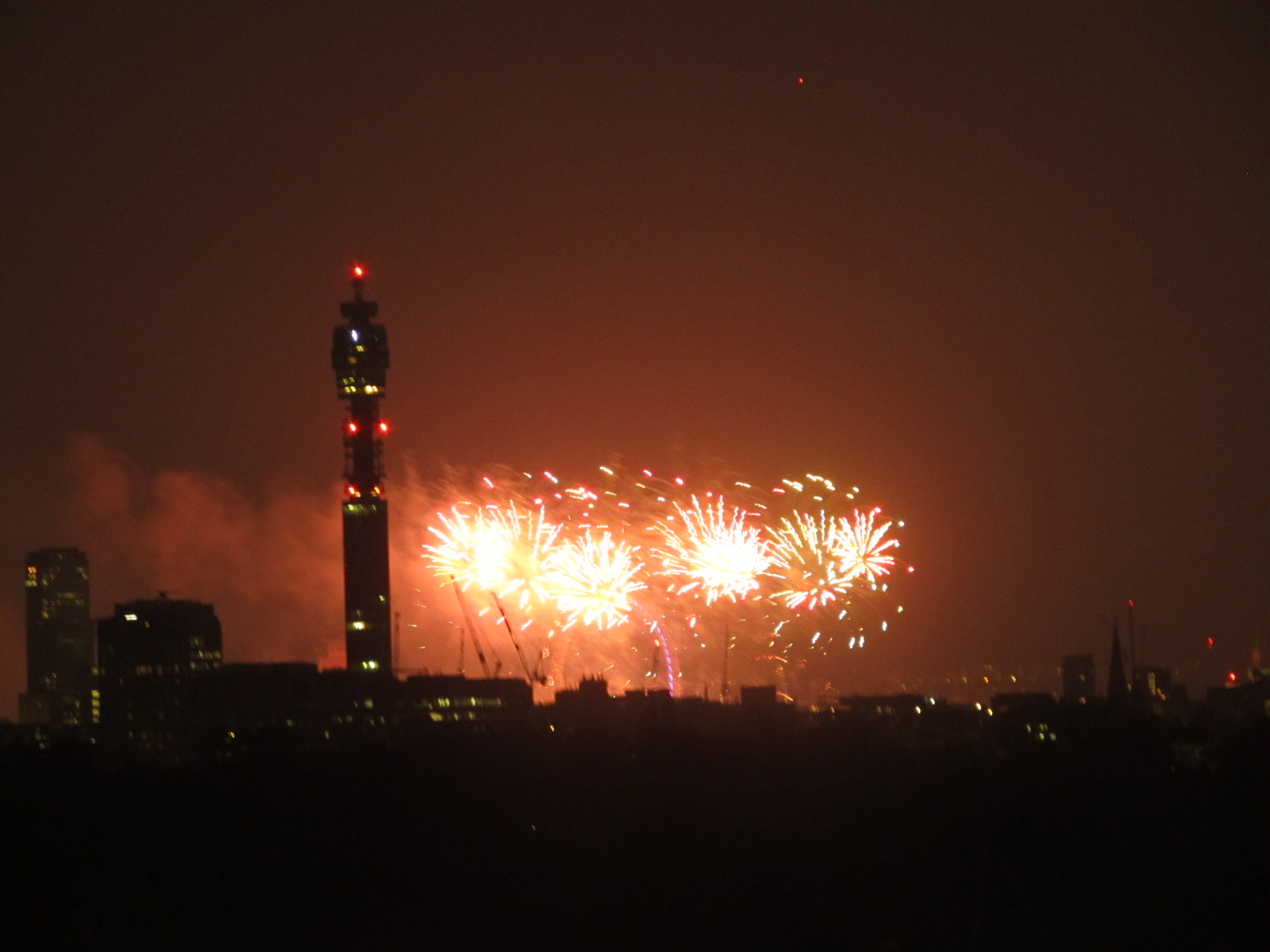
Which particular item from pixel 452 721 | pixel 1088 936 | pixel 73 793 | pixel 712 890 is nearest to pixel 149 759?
pixel 452 721

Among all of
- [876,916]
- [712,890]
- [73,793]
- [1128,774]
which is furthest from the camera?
[1128,774]

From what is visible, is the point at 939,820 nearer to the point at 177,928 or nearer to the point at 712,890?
the point at 712,890

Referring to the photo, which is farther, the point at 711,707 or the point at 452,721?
the point at 452,721

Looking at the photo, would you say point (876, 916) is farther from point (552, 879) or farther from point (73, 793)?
point (73, 793)

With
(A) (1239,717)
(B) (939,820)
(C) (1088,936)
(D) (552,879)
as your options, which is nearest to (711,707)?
(A) (1239,717)

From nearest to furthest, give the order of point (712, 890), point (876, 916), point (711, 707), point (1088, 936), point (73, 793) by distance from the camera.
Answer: point (1088, 936) → point (876, 916) → point (712, 890) → point (73, 793) → point (711, 707)

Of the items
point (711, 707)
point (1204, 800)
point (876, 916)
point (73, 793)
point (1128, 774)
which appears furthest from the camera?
point (711, 707)
